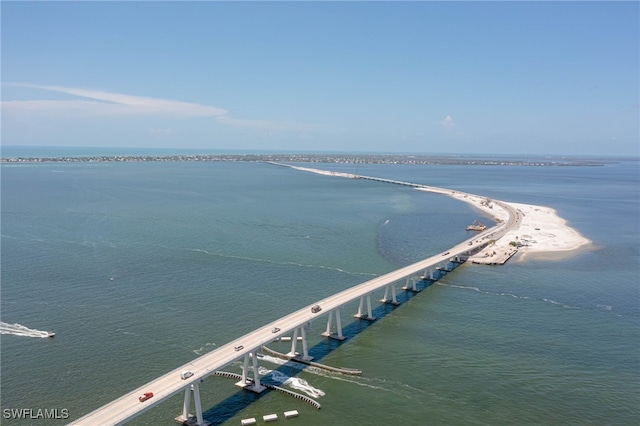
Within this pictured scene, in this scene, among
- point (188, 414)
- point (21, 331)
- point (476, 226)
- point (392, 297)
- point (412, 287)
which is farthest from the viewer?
point (476, 226)

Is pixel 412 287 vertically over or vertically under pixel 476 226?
under

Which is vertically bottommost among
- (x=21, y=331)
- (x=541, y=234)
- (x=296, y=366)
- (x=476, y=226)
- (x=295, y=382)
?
(x=295, y=382)

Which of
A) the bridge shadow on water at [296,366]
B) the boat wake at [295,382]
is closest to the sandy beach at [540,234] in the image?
the bridge shadow on water at [296,366]

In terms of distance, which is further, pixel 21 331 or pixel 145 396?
pixel 21 331

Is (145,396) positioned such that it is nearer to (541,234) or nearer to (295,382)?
(295,382)

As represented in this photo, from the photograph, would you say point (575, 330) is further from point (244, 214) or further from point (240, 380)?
point (244, 214)

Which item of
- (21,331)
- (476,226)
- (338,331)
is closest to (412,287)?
(338,331)

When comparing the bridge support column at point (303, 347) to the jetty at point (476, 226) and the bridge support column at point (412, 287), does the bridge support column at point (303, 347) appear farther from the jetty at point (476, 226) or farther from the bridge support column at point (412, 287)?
the jetty at point (476, 226)
